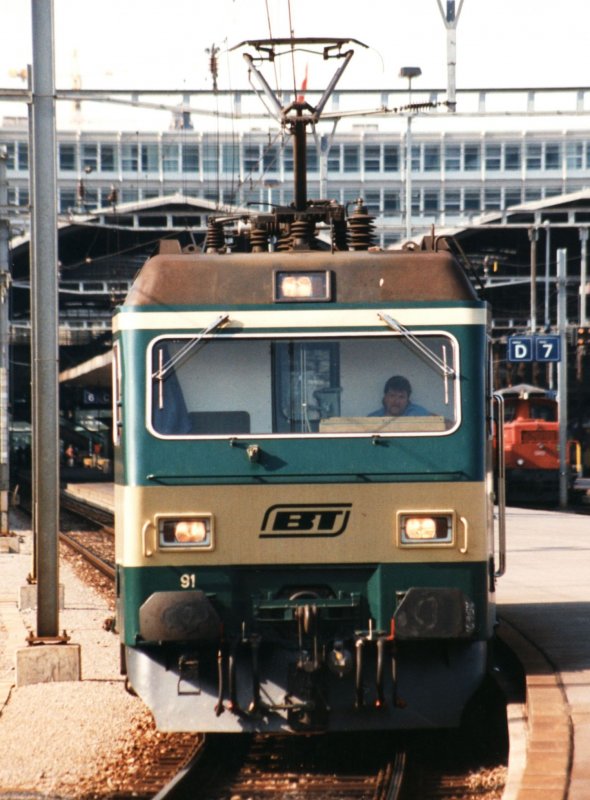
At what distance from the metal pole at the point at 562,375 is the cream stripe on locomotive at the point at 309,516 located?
2552cm

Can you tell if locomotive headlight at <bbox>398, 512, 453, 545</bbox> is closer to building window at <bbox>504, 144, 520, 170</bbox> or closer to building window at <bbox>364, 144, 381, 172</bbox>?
building window at <bbox>364, 144, 381, 172</bbox>

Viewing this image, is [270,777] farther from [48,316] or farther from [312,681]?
[48,316]

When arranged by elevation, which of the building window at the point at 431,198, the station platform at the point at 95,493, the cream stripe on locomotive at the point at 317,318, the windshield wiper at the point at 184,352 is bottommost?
the station platform at the point at 95,493

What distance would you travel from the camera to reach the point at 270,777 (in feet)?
25.9

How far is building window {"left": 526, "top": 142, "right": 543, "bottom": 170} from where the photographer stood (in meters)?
77.0

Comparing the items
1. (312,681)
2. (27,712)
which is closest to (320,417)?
(312,681)

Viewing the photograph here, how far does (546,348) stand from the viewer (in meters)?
30.8

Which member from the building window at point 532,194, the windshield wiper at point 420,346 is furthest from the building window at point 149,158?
the windshield wiper at point 420,346

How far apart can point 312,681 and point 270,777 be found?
0.70m

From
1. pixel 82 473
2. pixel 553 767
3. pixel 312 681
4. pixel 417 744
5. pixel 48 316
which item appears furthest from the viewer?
pixel 82 473

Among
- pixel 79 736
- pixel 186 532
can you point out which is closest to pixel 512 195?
pixel 79 736

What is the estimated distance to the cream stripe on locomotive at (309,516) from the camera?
7785 mm

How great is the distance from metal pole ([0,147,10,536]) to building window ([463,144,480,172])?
53711mm

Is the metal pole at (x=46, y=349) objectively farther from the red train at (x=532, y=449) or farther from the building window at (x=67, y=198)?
the building window at (x=67, y=198)
